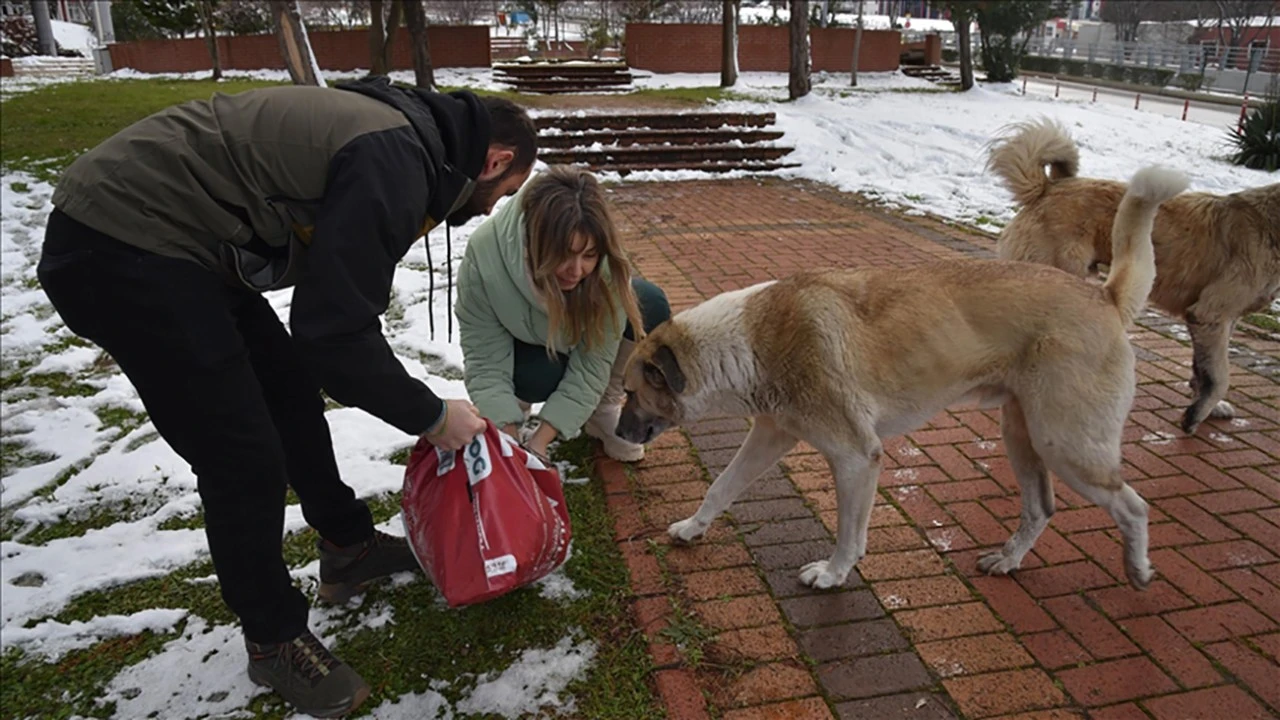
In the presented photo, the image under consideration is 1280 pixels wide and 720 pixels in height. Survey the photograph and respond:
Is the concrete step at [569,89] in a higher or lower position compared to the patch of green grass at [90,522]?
higher

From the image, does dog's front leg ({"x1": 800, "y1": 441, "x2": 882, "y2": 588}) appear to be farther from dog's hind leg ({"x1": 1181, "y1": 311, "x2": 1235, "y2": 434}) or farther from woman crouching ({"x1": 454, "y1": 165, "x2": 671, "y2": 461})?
dog's hind leg ({"x1": 1181, "y1": 311, "x2": 1235, "y2": 434})

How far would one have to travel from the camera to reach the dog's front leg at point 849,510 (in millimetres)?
2809

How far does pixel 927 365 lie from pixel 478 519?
1.70 metres

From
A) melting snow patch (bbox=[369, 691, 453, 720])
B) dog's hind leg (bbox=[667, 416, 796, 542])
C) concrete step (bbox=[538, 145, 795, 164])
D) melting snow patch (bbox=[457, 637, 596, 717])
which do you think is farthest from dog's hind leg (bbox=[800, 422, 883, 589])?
concrete step (bbox=[538, 145, 795, 164])

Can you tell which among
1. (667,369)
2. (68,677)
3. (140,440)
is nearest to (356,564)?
(68,677)

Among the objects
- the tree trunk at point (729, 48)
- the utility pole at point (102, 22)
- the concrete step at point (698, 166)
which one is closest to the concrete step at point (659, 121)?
the concrete step at point (698, 166)

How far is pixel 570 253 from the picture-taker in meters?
2.98

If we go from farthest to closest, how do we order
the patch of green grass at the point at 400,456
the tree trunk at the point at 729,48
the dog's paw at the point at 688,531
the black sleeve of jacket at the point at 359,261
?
1. the tree trunk at the point at 729,48
2. the patch of green grass at the point at 400,456
3. the dog's paw at the point at 688,531
4. the black sleeve of jacket at the point at 359,261

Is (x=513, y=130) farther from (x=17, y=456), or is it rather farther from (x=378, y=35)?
(x=378, y=35)

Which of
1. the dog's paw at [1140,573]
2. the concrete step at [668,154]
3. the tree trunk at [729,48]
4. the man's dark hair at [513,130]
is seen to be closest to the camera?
the man's dark hair at [513,130]

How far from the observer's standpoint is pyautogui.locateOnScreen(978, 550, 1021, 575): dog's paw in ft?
10.1

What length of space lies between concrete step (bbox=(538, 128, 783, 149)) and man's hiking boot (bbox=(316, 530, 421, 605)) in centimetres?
1074

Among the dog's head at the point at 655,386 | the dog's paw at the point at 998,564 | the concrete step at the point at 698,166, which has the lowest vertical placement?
the dog's paw at the point at 998,564

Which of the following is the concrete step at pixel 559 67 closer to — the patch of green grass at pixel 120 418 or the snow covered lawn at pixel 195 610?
the patch of green grass at pixel 120 418
